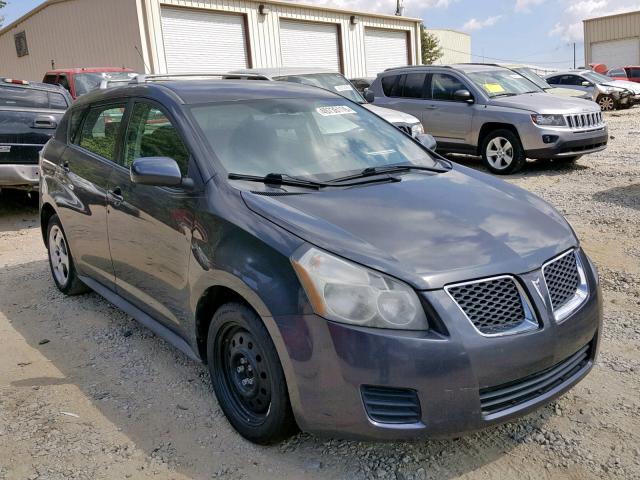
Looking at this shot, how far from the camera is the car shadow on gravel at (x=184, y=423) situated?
2.80 meters

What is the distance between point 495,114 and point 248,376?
793cm

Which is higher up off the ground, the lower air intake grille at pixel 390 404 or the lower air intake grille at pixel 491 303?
the lower air intake grille at pixel 491 303

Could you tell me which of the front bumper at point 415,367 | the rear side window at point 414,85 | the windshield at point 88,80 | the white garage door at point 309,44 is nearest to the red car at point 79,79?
the windshield at point 88,80

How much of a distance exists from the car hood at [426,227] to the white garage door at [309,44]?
19170mm

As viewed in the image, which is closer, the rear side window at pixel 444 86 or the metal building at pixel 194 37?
the rear side window at pixel 444 86

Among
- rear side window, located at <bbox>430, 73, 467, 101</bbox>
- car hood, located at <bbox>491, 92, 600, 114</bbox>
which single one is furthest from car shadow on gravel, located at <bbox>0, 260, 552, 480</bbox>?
rear side window, located at <bbox>430, 73, 467, 101</bbox>

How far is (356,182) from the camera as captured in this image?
332cm

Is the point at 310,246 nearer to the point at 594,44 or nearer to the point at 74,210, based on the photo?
the point at 74,210

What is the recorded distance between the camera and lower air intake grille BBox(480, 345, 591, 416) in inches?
98.0

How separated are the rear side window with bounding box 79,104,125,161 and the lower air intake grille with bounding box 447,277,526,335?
261 cm

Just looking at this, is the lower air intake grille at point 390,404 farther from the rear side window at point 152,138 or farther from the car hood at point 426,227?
the rear side window at point 152,138

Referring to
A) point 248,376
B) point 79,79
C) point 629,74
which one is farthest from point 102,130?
point 629,74

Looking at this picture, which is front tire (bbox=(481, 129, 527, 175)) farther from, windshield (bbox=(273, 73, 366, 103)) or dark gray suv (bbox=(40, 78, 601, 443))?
dark gray suv (bbox=(40, 78, 601, 443))

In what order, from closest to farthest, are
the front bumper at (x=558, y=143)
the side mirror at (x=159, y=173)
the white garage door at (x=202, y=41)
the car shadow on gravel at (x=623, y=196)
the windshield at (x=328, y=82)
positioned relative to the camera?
the side mirror at (x=159, y=173)
the car shadow on gravel at (x=623, y=196)
the front bumper at (x=558, y=143)
the windshield at (x=328, y=82)
the white garage door at (x=202, y=41)
